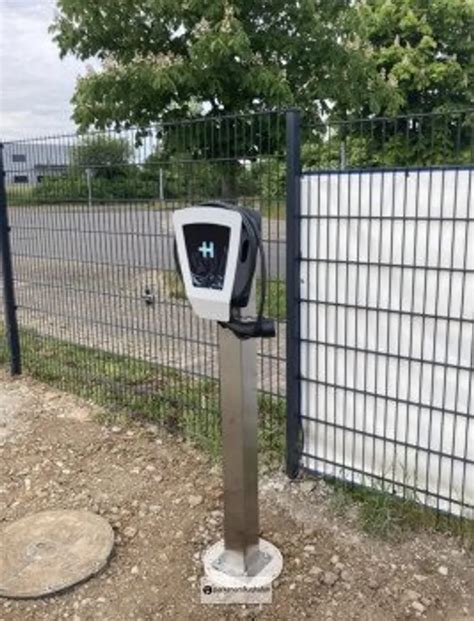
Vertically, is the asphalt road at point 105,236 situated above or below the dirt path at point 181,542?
above

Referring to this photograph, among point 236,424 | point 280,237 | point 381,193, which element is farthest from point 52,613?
point 381,193

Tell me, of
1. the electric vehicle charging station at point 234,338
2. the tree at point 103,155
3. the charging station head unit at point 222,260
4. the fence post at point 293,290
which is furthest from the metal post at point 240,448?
the tree at point 103,155

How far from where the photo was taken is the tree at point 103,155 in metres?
3.99

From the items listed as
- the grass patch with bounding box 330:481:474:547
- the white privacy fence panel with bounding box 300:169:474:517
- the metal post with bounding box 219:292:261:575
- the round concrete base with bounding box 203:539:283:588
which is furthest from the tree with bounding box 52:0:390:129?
the round concrete base with bounding box 203:539:283:588

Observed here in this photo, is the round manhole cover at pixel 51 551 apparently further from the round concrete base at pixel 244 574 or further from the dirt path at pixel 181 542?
the round concrete base at pixel 244 574

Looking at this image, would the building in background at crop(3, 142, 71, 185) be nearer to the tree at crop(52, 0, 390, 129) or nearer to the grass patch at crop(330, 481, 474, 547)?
the tree at crop(52, 0, 390, 129)

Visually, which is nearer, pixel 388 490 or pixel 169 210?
pixel 388 490

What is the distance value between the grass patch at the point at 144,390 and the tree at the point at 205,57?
8.21 feet

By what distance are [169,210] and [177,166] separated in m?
0.25

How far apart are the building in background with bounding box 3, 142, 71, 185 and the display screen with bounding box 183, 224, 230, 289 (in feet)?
7.20

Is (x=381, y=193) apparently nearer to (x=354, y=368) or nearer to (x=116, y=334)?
(x=354, y=368)

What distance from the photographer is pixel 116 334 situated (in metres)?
4.37

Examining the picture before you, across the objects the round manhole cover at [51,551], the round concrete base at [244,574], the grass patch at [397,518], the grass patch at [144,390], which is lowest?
the round manhole cover at [51,551]

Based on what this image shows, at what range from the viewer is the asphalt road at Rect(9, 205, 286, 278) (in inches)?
133
